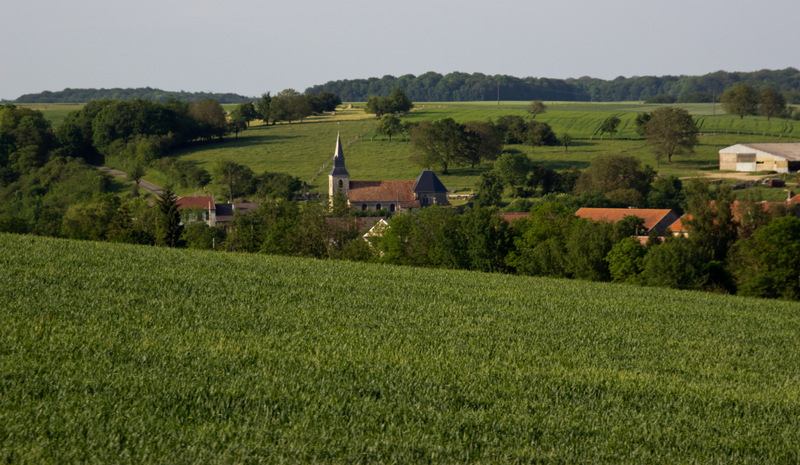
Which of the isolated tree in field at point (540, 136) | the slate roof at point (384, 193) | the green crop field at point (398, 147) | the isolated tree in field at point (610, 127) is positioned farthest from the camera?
the isolated tree in field at point (610, 127)

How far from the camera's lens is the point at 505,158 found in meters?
100

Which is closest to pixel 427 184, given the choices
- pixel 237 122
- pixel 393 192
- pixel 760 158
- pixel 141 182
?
pixel 393 192

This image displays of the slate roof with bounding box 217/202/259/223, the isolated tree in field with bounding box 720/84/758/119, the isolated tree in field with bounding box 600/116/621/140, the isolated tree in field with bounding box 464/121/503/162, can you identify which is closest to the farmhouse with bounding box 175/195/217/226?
the slate roof with bounding box 217/202/259/223

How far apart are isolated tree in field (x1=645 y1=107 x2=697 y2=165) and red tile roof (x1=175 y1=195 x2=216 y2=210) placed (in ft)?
229

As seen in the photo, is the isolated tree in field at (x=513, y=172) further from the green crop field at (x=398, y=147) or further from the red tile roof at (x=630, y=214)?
the red tile roof at (x=630, y=214)

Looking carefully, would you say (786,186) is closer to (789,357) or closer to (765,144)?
(765,144)

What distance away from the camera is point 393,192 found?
100750 mm

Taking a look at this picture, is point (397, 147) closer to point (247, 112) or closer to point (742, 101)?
point (247, 112)

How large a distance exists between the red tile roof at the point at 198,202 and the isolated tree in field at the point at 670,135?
69.8 metres

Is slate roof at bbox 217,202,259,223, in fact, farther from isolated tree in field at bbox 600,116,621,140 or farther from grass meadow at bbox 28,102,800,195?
isolated tree in field at bbox 600,116,621,140

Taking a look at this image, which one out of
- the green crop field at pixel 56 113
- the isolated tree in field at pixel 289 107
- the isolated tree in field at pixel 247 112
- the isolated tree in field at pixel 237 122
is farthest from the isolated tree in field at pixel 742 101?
the green crop field at pixel 56 113

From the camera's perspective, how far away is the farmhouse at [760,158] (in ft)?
351

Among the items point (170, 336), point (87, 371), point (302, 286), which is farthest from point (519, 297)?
point (87, 371)

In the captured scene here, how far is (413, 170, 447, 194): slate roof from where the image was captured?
99875mm
